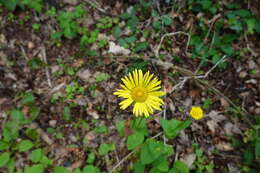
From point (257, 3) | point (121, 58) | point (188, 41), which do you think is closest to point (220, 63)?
point (188, 41)

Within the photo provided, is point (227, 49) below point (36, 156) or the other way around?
the other way around

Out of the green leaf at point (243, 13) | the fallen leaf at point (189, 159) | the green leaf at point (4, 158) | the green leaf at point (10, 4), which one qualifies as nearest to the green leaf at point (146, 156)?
the fallen leaf at point (189, 159)

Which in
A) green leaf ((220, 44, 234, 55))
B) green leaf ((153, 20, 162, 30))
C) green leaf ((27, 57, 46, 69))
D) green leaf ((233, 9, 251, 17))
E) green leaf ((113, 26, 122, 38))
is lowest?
green leaf ((27, 57, 46, 69))

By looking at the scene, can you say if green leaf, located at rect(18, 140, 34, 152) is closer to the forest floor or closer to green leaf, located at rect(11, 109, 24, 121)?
the forest floor

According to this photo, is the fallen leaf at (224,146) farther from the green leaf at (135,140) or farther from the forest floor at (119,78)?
the green leaf at (135,140)

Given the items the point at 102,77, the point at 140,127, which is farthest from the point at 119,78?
the point at 140,127

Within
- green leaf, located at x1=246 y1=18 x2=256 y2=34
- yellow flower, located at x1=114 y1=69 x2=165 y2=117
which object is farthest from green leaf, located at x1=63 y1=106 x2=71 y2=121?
green leaf, located at x1=246 y1=18 x2=256 y2=34

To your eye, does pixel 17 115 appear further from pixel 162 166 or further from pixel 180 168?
pixel 180 168
